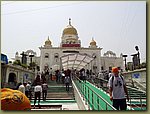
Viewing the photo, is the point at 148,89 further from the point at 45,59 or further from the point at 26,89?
the point at 45,59

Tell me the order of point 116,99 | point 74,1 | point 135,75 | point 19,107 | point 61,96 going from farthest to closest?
point 61,96, point 135,75, point 74,1, point 116,99, point 19,107

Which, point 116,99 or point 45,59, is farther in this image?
point 45,59

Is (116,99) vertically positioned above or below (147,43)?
below

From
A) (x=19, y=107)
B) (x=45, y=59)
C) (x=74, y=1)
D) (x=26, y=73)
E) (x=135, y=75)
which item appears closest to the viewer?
(x=19, y=107)

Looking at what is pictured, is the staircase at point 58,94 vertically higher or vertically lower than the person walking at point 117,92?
lower

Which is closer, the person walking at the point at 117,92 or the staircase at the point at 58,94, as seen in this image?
the person walking at the point at 117,92

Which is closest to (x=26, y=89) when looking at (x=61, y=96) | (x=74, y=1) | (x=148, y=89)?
(x=61, y=96)

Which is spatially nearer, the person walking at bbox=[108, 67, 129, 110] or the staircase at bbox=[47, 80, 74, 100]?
the person walking at bbox=[108, 67, 129, 110]

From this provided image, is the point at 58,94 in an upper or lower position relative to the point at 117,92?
lower

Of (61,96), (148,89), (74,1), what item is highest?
(74,1)

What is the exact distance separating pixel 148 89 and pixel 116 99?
2.06 ft

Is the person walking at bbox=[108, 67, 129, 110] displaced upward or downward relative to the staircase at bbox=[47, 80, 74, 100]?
upward

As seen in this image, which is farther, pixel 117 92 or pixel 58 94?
pixel 58 94

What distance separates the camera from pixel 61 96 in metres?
6.75
